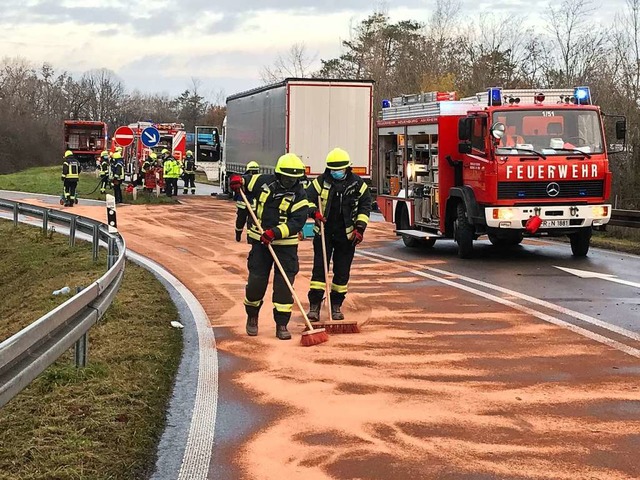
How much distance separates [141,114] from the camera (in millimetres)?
118938

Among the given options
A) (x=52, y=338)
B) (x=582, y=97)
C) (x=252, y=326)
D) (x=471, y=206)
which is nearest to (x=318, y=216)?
(x=252, y=326)

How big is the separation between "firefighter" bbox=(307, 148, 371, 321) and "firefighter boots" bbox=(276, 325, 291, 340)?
2.82ft

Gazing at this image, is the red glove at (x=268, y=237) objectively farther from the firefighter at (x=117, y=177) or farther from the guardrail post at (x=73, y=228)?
the firefighter at (x=117, y=177)

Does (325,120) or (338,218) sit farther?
(325,120)

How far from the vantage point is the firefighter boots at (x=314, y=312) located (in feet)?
29.6

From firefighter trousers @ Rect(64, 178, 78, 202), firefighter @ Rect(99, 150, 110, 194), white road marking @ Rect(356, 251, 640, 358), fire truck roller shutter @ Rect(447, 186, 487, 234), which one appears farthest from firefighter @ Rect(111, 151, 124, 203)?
fire truck roller shutter @ Rect(447, 186, 487, 234)

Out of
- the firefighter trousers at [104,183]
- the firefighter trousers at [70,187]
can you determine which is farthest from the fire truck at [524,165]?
the firefighter trousers at [104,183]

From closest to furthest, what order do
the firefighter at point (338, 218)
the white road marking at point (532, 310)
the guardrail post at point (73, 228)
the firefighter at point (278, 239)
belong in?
the white road marking at point (532, 310) → the firefighter at point (278, 239) → the firefighter at point (338, 218) → the guardrail post at point (73, 228)

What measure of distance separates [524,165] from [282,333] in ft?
22.5

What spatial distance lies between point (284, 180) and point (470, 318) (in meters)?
2.62

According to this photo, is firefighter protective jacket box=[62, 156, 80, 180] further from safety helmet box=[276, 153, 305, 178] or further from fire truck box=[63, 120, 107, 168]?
fire truck box=[63, 120, 107, 168]

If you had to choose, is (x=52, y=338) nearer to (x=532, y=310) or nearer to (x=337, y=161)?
(x=337, y=161)

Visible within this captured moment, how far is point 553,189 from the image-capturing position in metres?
13.6

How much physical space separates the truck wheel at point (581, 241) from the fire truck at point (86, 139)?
4490cm
